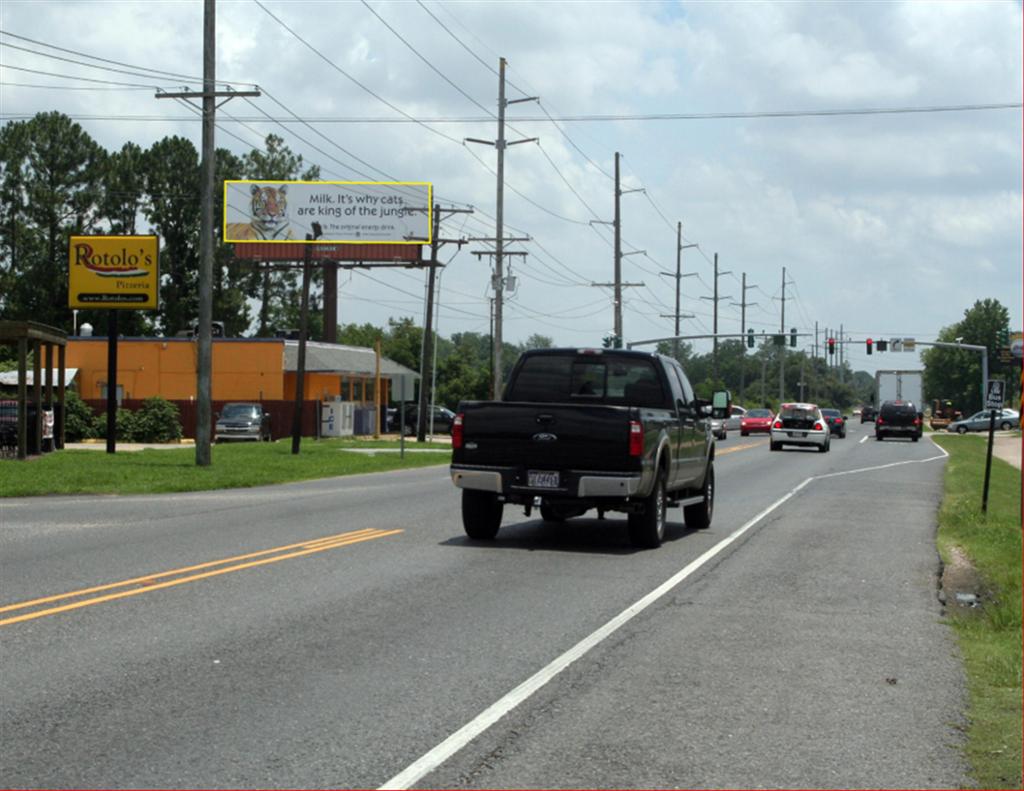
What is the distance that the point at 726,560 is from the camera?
15.3 metres

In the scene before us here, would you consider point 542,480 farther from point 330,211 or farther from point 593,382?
point 330,211

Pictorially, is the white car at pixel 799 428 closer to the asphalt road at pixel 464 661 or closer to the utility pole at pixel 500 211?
the utility pole at pixel 500 211

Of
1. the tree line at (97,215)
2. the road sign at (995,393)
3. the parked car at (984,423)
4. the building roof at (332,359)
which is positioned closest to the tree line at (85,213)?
the tree line at (97,215)

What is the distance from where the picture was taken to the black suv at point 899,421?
67.9m

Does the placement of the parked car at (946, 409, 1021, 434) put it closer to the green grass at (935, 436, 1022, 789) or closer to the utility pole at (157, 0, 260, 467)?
the utility pole at (157, 0, 260, 467)

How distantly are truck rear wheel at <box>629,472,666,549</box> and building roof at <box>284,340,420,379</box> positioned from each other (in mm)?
42421

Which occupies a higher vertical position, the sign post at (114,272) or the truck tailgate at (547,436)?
the sign post at (114,272)

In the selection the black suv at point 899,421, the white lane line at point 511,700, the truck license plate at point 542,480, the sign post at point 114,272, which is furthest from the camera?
the black suv at point 899,421

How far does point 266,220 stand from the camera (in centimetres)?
8025

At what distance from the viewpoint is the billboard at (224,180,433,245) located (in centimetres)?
7719

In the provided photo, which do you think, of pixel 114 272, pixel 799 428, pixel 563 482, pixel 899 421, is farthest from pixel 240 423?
pixel 563 482

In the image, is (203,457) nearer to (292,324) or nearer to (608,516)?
(608,516)

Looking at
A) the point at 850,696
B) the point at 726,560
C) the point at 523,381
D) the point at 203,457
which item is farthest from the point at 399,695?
the point at 203,457

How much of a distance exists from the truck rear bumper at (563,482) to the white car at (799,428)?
1469 inches
